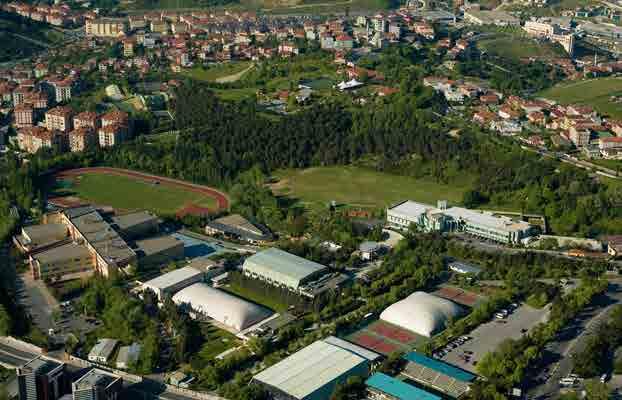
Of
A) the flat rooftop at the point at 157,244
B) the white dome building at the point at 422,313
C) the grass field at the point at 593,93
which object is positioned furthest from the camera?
the grass field at the point at 593,93

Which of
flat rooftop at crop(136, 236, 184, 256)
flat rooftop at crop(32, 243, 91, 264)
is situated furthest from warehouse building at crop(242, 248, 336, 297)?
flat rooftop at crop(32, 243, 91, 264)

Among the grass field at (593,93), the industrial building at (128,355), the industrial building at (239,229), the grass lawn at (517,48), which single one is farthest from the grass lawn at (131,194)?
the grass lawn at (517,48)

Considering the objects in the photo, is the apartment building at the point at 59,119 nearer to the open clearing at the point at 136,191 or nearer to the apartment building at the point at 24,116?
the apartment building at the point at 24,116

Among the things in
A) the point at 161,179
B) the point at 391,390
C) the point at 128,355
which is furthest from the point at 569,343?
the point at 161,179

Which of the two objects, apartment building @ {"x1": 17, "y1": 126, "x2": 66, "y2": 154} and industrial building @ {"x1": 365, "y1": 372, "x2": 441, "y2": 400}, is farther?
apartment building @ {"x1": 17, "y1": 126, "x2": 66, "y2": 154}

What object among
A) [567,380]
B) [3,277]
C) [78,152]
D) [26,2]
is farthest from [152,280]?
[26,2]

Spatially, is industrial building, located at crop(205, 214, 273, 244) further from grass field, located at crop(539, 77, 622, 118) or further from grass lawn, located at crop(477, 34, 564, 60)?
grass lawn, located at crop(477, 34, 564, 60)

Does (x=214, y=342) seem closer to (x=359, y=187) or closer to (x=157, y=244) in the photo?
(x=157, y=244)
